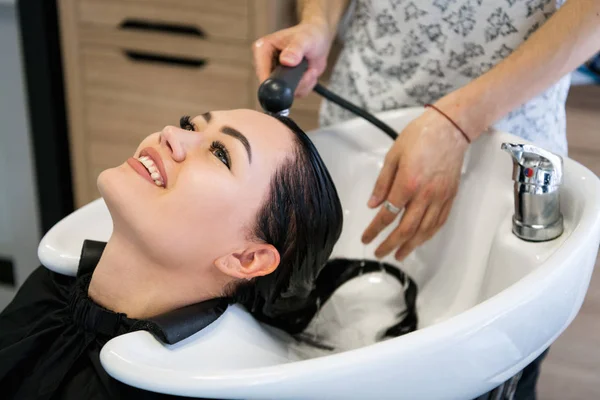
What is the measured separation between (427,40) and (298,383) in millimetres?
655

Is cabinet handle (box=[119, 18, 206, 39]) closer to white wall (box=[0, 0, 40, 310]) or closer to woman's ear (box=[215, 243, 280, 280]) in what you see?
white wall (box=[0, 0, 40, 310])

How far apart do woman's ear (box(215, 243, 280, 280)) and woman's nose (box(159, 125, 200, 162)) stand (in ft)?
0.43

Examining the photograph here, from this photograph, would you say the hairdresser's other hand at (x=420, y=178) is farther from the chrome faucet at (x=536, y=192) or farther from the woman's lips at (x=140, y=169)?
the woman's lips at (x=140, y=169)

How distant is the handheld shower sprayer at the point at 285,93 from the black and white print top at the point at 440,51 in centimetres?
12

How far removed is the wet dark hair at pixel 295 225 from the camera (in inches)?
35.5

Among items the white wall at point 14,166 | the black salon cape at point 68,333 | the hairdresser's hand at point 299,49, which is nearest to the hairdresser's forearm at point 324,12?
the hairdresser's hand at point 299,49

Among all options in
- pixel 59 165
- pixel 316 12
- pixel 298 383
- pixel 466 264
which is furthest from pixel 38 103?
pixel 298 383

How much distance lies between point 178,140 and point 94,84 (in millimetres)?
1199

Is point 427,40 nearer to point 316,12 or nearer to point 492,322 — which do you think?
point 316,12

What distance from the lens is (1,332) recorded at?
37.0 inches

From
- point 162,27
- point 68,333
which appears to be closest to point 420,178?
point 68,333

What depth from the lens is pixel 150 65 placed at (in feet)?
6.23

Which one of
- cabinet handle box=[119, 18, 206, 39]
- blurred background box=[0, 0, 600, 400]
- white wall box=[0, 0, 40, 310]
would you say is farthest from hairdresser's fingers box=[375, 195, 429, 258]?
white wall box=[0, 0, 40, 310]

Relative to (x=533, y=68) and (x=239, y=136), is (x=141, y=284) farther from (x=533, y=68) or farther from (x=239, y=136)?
(x=533, y=68)
